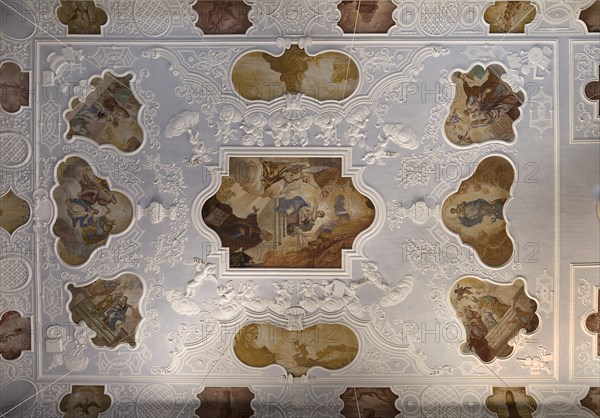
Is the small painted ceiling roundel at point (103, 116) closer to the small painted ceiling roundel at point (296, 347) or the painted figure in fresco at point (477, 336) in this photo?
the small painted ceiling roundel at point (296, 347)

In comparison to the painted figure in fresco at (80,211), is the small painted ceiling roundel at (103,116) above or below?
above

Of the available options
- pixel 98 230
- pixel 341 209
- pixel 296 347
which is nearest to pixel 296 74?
pixel 341 209

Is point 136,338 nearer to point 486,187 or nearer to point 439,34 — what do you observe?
point 486,187

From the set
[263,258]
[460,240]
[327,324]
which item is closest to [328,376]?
[327,324]

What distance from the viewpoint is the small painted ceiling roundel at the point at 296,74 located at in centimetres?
848

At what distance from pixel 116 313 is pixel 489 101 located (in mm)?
7160

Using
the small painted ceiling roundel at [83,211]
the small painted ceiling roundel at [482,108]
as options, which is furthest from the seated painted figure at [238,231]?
the small painted ceiling roundel at [482,108]

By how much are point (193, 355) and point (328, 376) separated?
2288 millimetres

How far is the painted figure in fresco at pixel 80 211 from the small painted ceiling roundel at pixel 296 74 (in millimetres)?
3193

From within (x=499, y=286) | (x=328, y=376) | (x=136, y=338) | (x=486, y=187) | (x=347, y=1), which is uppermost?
(x=347, y=1)

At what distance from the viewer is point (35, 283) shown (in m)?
8.62

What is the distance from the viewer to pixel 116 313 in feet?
28.3

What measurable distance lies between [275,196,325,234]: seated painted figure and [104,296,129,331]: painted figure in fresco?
3026 mm

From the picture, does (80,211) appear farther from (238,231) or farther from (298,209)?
(298,209)
